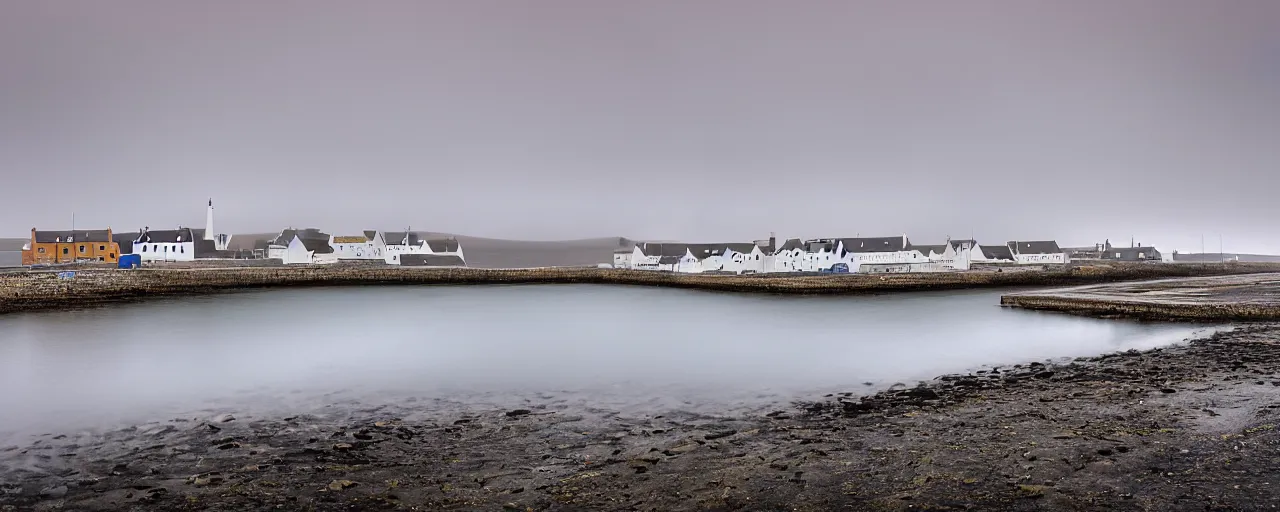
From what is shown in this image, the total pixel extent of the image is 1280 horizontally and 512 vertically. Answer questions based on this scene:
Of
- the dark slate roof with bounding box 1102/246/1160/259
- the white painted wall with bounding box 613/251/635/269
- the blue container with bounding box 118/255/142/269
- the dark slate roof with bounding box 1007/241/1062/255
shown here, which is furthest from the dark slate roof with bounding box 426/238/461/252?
the dark slate roof with bounding box 1102/246/1160/259

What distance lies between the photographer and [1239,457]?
294 inches

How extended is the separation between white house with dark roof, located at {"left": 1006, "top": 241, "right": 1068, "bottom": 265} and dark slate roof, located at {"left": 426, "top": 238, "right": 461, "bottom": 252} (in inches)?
3742

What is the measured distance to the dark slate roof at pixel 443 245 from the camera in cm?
9928

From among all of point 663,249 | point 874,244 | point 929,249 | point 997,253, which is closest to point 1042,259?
point 997,253

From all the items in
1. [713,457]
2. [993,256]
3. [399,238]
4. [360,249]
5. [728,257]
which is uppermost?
[399,238]

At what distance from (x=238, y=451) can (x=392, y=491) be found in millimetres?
3383

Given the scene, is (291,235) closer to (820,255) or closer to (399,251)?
(399,251)

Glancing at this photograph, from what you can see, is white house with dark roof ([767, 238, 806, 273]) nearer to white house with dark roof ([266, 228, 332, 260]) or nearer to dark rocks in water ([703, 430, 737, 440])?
white house with dark roof ([266, 228, 332, 260])

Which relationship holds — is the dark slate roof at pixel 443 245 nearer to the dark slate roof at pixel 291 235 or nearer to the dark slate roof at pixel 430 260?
the dark slate roof at pixel 430 260

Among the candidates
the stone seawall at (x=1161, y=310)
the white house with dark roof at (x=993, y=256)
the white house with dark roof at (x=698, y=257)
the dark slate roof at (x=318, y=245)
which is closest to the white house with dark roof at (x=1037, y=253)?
the white house with dark roof at (x=993, y=256)

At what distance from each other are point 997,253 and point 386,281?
99.2 m

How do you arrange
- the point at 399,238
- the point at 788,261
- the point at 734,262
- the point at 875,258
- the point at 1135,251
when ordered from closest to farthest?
the point at 875,258 → the point at 734,262 → the point at 788,261 → the point at 399,238 → the point at 1135,251

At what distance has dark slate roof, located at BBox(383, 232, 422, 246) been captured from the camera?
3770 inches

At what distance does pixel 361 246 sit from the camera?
9356cm
